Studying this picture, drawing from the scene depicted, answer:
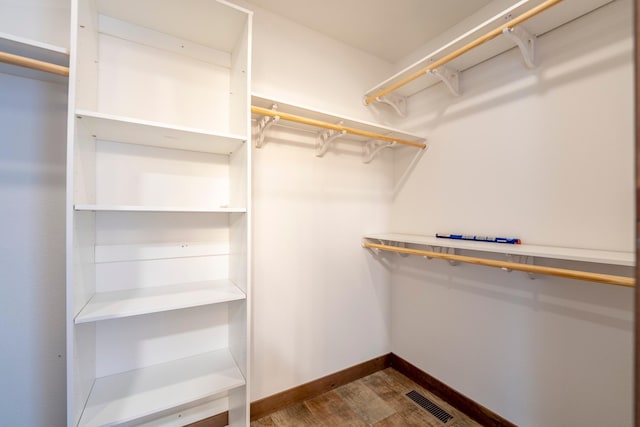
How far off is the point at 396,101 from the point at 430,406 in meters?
2.13

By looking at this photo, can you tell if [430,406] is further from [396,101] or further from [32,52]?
[32,52]

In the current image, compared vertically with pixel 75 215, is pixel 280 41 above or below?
above

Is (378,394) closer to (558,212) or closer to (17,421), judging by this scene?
(558,212)

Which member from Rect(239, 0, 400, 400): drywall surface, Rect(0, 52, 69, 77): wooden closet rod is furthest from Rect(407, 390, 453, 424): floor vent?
Rect(0, 52, 69, 77): wooden closet rod

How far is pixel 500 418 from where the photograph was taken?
1481mm

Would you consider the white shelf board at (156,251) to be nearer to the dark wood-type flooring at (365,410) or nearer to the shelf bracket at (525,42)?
the dark wood-type flooring at (365,410)

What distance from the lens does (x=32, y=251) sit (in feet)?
3.65

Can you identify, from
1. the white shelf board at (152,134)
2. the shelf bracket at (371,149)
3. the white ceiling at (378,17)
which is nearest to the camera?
the white shelf board at (152,134)


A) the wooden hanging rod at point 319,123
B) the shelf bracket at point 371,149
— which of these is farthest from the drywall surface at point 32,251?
the shelf bracket at point 371,149

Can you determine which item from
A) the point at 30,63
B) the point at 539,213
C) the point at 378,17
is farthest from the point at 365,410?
the point at 378,17

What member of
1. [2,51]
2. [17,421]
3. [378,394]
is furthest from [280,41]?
[378,394]

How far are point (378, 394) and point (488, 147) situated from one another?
1.75 m

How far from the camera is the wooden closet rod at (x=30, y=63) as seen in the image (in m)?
0.86

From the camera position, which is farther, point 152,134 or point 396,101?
point 396,101
